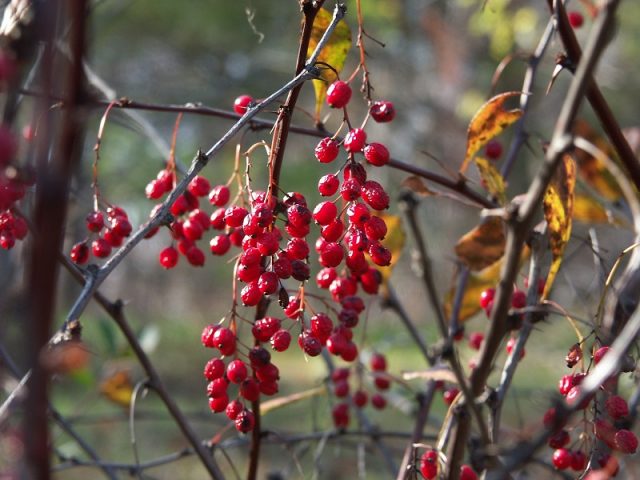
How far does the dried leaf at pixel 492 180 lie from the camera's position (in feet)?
2.95

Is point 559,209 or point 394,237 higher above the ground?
point 394,237

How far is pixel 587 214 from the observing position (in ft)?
3.78

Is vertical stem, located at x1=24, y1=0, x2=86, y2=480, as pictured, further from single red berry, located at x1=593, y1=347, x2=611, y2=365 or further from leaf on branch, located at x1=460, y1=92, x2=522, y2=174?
leaf on branch, located at x1=460, y1=92, x2=522, y2=174

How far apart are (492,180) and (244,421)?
38 centimetres

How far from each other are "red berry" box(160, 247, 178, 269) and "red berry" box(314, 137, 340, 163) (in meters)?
0.26

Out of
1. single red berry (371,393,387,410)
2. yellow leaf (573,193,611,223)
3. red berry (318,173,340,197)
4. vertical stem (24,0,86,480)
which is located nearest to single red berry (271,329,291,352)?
red berry (318,173,340,197)

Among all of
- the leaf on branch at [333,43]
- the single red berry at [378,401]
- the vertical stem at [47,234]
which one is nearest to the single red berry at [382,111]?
the leaf on branch at [333,43]

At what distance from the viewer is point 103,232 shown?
896 millimetres

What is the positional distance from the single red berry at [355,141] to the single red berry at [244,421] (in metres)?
0.26

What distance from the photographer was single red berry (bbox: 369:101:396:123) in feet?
2.59

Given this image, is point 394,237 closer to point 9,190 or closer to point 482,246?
point 482,246

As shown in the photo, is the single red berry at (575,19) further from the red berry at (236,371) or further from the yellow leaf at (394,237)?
the red berry at (236,371)

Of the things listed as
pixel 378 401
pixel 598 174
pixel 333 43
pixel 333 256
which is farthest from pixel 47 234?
pixel 378 401

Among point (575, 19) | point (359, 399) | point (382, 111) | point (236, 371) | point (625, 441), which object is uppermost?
point (575, 19)
